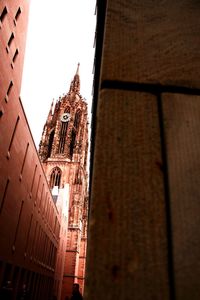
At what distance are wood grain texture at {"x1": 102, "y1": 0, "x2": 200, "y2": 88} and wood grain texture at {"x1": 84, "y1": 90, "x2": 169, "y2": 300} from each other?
0.18 m

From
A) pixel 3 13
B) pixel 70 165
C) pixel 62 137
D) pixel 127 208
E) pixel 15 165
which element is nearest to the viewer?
pixel 127 208

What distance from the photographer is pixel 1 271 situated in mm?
12492

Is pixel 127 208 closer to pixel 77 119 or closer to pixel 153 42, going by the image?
pixel 153 42

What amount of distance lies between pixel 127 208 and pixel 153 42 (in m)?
0.89

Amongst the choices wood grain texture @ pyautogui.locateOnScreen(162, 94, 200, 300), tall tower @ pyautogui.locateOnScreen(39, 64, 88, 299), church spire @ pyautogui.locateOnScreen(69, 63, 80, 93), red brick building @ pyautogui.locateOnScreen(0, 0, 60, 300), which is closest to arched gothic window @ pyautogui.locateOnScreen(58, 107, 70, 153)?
tall tower @ pyautogui.locateOnScreen(39, 64, 88, 299)

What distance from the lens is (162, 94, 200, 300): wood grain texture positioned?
2.69ft

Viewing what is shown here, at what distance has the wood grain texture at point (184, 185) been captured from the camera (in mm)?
821

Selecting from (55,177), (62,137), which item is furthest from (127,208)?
(62,137)

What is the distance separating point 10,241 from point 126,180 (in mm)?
14309

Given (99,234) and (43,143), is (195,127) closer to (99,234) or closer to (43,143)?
(99,234)

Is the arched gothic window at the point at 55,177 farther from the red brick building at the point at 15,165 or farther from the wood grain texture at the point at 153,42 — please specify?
the wood grain texture at the point at 153,42

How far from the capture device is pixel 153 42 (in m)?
1.39

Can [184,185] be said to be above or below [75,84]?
below

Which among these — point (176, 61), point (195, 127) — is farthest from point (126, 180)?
point (176, 61)
